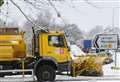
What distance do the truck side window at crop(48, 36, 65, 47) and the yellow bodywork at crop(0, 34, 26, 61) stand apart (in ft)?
4.71

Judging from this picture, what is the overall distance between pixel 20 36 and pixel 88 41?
6045 cm

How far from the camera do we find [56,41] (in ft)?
72.3

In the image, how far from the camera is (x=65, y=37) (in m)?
21.9

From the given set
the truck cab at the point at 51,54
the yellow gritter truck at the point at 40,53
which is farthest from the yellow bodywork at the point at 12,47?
the truck cab at the point at 51,54

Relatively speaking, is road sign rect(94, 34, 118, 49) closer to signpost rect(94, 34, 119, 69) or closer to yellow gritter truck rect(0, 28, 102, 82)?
signpost rect(94, 34, 119, 69)

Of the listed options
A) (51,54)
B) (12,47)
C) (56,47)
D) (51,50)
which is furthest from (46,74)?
(12,47)

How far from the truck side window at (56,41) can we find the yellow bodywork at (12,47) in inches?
56.5

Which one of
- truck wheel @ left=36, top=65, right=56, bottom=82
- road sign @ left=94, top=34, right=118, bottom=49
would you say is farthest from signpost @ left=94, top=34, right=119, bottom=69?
truck wheel @ left=36, top=65, right=56, bottom=82

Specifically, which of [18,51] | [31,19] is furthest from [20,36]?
[31,19]

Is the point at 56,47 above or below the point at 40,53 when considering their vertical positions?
above

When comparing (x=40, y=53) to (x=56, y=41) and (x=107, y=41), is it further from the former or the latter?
(x=107, y=41)

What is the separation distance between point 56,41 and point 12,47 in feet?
7.06

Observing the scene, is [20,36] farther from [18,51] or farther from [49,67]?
[49,67]

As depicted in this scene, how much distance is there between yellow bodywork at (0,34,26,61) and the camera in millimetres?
22031
